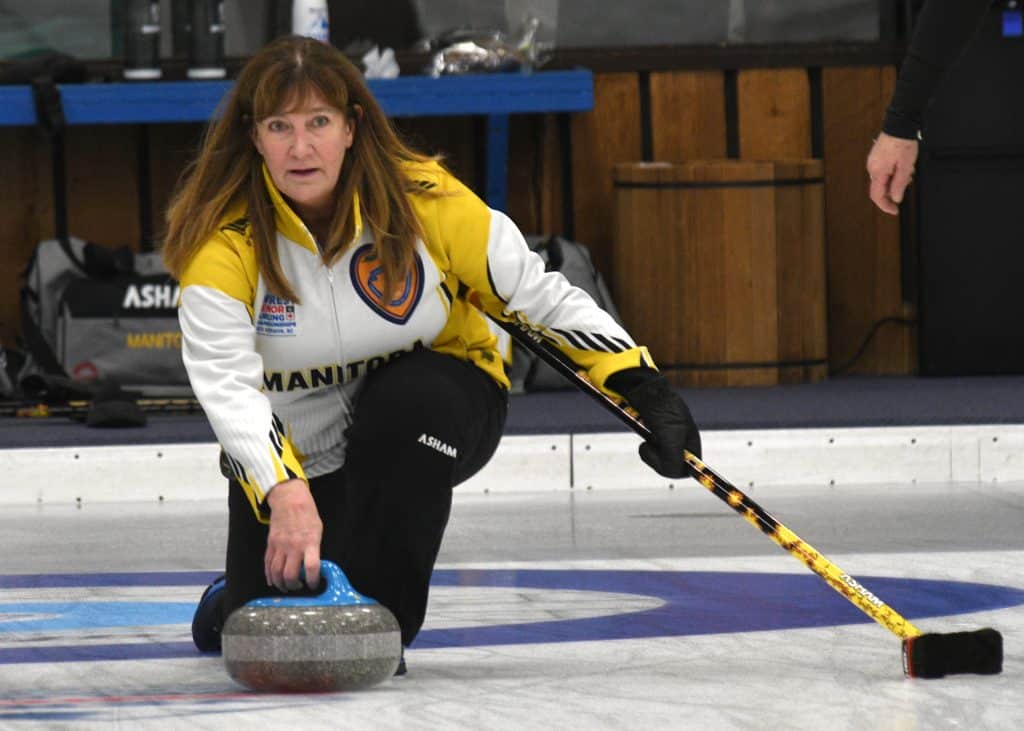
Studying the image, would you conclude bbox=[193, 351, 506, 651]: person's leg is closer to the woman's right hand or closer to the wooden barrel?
the woman's right hand

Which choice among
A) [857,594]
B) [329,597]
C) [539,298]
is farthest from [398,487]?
[857,594]

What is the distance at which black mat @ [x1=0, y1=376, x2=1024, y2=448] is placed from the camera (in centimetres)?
452

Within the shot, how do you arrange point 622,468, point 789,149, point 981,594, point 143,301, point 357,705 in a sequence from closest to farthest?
point 357,705 → point 981,594 → point 622,468 → point 143,301 → point 789,149

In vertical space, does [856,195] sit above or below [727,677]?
above

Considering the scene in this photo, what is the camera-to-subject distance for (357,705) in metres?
2.35

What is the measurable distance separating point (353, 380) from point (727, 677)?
0.62 metres

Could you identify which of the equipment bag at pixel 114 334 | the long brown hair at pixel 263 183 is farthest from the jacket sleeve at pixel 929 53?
the equipment bag at pixel 114 334

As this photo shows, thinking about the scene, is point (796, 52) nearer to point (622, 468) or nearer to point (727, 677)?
point (622, 468)

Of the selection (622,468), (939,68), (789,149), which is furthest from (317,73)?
(789,149)

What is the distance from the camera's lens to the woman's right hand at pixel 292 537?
2363 millimetres

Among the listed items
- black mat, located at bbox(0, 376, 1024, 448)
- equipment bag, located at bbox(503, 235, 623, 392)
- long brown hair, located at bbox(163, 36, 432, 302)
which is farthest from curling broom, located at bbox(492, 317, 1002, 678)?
equipment bag, located at bbox(503, 235, 623, 392)

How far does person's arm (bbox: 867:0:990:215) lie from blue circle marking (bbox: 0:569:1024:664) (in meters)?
0.65

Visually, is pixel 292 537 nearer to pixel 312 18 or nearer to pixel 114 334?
pixel 114 334

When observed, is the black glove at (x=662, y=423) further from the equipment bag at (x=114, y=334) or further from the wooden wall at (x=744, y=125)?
the wooden wall at (x=744, y=125)
